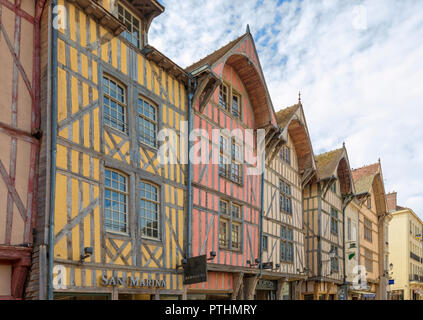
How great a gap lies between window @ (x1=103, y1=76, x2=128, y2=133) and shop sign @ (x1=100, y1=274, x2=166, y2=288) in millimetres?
3097

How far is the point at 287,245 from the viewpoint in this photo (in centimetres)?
1736

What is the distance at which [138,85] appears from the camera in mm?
10234

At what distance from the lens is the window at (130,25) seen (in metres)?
10.3

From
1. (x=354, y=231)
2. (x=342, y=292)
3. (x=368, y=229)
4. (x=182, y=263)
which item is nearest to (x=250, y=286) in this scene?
(x=182, y=263)

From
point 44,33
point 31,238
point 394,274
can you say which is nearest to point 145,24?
point 44,33

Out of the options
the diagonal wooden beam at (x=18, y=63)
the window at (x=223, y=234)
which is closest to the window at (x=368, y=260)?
the window at (x=223, y=234)

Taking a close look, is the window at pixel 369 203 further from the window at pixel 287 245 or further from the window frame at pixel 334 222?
the window at pixel 287 245

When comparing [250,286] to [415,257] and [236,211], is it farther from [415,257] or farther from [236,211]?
[415,257]

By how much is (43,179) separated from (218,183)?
19.9ft

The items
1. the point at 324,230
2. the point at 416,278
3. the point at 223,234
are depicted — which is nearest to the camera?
the point at 223,234

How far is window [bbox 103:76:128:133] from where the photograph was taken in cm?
938

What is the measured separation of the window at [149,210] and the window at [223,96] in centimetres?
443

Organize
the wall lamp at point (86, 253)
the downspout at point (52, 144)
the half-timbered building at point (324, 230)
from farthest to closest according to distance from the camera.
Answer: the half-timbered building at point (324, 230), the wall lamp at point (86, 253), the downspout at point (52, 144)

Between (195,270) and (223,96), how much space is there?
229 inches
